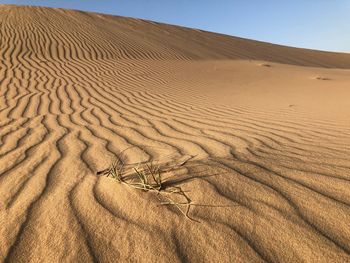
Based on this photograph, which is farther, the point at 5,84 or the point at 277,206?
the point at 5,84

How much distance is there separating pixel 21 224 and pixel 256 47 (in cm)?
2320

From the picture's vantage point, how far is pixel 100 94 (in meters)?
6.36

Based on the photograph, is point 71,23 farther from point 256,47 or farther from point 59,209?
point 59,209

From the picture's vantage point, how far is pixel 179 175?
198 cm

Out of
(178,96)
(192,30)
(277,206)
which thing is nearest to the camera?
(277,206)

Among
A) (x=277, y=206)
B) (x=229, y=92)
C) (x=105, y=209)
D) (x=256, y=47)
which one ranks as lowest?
(x=256, y=47)

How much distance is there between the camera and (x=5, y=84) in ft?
22.6

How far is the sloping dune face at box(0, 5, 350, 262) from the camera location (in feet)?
4.67

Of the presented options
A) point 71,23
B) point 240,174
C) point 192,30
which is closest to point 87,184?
point 240,174

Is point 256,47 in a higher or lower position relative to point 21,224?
lower

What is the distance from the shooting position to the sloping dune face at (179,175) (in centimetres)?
142

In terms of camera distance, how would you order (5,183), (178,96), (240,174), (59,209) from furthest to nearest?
(178,96)
(5,183)
(240,174)
(59,209)

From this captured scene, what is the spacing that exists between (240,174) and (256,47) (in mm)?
22557

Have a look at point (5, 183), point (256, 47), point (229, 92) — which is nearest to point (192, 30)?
point (256, 47)
